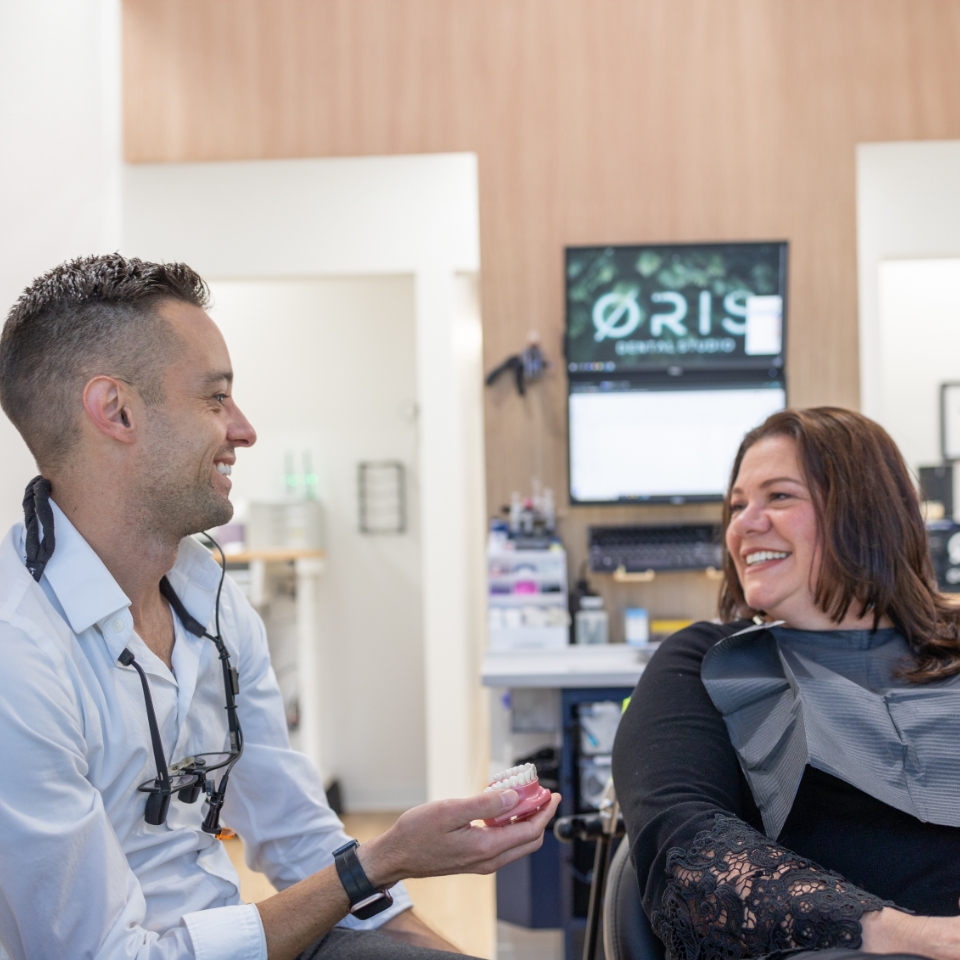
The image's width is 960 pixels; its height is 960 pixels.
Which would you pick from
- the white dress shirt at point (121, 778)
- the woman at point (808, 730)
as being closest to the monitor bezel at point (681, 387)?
the woman at point (808, 730)

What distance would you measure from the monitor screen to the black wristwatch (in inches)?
91.1

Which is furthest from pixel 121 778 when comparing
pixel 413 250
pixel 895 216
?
pixel 895 216

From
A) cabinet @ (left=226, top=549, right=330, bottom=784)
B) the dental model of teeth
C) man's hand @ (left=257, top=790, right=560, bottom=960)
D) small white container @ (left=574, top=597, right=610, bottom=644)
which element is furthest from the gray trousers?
cabinet @ (left=226, top=549, right=330, bottom=784)

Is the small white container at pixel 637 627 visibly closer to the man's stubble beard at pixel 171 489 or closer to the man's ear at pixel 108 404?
the man's stubble beard at pixel 171 489

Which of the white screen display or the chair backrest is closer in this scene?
the chair backrest

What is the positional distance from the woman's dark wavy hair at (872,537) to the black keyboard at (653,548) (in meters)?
1.61

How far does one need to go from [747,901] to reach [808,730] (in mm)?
309

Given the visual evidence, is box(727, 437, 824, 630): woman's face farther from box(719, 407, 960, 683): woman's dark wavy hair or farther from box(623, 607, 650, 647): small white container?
box(623, 607, 650, 647): small white container

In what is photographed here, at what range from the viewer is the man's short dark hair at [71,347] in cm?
129

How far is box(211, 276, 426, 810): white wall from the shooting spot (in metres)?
4.84

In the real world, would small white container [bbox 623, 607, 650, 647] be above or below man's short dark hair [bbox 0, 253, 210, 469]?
below

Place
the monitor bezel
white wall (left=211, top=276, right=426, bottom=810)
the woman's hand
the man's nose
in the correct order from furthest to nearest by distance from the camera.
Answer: white wall (left=211, top=276, right=426, bottom=810) < the monitor bezel < the man's nose < the woman's hand

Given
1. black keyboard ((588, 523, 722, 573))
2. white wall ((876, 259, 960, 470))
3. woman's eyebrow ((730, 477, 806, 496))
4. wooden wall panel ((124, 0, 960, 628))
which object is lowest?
black keyboard ((588, 523, 722, 573))

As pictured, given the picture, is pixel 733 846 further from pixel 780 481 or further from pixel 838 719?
pixel 780 481
